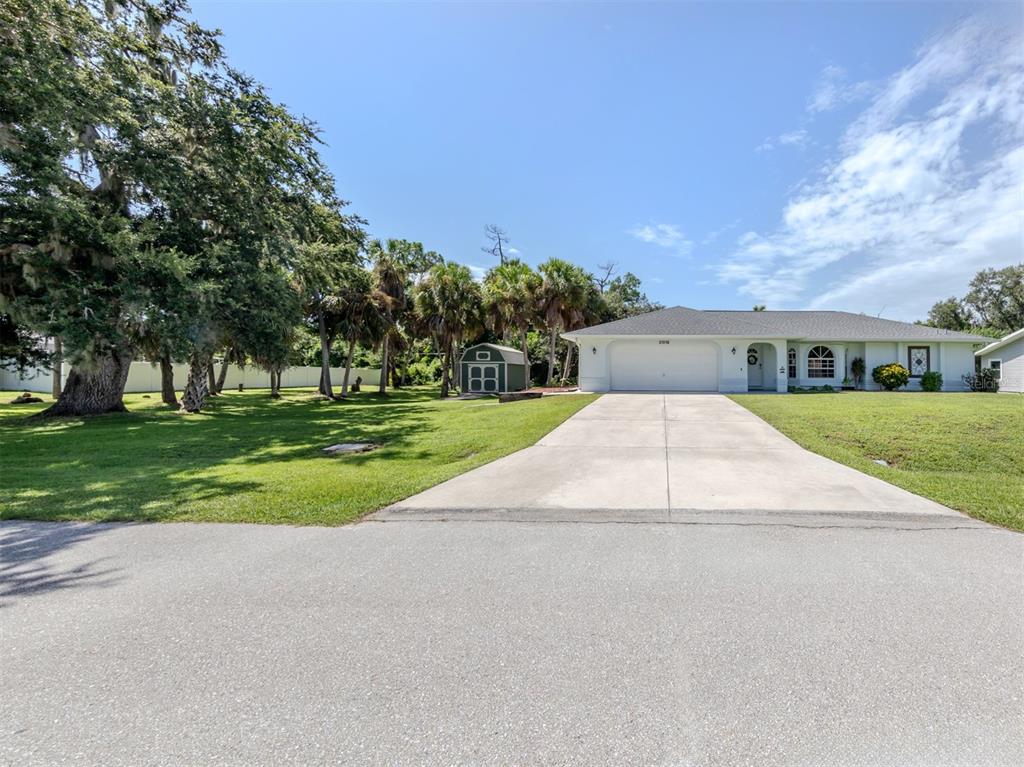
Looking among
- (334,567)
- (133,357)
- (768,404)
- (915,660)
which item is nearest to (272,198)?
(133,357)

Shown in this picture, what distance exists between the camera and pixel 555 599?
3277 millimetres

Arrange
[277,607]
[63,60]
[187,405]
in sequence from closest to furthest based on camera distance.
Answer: [277,607], [63,60], [187,405]

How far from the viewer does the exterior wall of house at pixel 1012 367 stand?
69.8 feet

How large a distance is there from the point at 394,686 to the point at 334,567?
1.71 meters

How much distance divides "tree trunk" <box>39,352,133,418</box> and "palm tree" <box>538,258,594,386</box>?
18.7 metres

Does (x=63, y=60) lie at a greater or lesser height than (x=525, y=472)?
greater

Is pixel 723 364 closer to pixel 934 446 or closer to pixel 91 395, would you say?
pixel 934 446

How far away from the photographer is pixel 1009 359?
22.1 meters

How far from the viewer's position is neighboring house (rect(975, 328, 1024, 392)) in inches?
840

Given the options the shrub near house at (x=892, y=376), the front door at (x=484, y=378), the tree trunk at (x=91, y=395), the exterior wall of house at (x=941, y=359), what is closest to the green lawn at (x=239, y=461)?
the tree trunk at (x=91, y=395)

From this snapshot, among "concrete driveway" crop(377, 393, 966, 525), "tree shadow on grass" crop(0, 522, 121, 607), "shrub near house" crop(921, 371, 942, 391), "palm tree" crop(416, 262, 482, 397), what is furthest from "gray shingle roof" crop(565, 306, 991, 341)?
"tree shadow on grass" crop(0, 522, 121, 607)

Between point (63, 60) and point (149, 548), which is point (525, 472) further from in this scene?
point (63, 60)

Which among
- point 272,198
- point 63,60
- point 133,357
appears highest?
point 63,60

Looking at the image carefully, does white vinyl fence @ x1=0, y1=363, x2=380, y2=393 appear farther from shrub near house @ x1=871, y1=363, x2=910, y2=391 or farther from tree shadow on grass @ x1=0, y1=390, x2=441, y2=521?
shrub near house @ x1=871, y1=363, x2=910, y2=391
